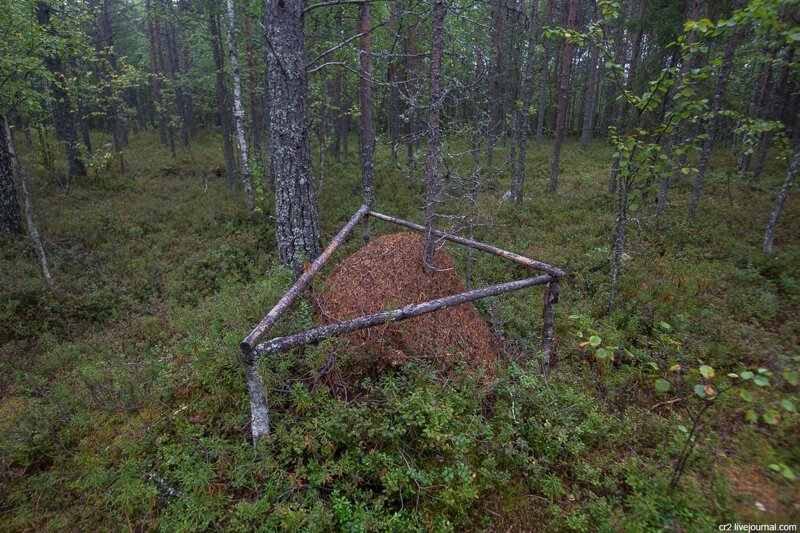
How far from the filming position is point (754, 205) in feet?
42.2

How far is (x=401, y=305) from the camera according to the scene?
5461mm

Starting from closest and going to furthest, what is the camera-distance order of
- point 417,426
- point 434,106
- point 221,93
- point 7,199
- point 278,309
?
point 417,426, point 278,309, point 434,106, point 7,199, point 221,93

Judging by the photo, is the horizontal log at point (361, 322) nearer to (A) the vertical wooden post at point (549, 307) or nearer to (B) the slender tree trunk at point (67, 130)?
(A) the vertical wooden post at point (549, 307)

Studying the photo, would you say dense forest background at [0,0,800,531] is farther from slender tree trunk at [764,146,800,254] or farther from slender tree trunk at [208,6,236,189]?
slender tree trunk at [208,6,236,189]

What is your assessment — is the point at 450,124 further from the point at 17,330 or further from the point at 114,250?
the point at 114,250

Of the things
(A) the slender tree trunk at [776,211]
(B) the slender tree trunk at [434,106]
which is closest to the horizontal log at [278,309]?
(B) the slender tree trunk at [434,106]

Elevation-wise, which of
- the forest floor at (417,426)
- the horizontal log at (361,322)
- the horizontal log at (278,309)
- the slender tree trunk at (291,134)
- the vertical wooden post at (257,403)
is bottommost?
the forest floor at (417,426)

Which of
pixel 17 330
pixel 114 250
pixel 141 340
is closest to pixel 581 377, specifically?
pixel 141 340

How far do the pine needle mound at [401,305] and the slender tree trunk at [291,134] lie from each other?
3.81ft

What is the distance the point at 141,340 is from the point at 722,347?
35.0 feet

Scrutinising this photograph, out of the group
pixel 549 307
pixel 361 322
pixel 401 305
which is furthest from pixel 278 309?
pixel 549 307

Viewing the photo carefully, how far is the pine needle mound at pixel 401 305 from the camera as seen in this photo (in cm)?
485

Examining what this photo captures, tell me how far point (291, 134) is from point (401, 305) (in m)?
3.59

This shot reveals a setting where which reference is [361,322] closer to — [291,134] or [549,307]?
[549,307]
